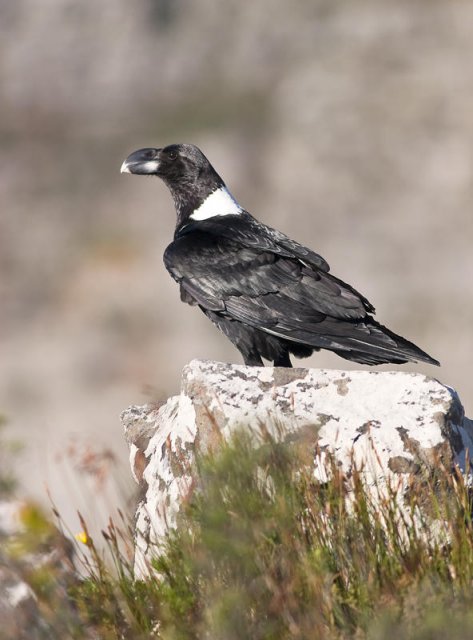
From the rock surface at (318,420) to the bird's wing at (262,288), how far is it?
1.25 meters

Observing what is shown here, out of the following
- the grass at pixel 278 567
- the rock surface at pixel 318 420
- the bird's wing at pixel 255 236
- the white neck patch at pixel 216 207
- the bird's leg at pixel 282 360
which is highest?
the white neck patch at pixel 216 207

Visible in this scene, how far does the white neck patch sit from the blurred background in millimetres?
12714

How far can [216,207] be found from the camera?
28.6 feet

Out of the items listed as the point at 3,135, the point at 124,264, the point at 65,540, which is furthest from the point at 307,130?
the point at 65,540

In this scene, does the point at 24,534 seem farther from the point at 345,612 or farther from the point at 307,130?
the point at 307,130

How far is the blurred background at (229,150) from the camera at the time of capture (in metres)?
25.8

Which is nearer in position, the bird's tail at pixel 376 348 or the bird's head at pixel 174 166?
the bird's tail at pixel 376 348

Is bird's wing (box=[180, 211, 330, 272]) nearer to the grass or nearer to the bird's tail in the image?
the bird's tail

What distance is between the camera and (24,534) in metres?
4.00

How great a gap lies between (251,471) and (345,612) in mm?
657

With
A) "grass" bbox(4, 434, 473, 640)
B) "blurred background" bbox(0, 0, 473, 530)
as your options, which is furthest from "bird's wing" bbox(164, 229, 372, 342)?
"blurred background" bbox(0, 0, 473, 530)

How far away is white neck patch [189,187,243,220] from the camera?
28.4 feet

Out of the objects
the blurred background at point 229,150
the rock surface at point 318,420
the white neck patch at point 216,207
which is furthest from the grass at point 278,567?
the blurred background at point 229,150

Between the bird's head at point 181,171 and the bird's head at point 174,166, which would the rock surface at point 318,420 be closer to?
the bird's head at point 181,171
